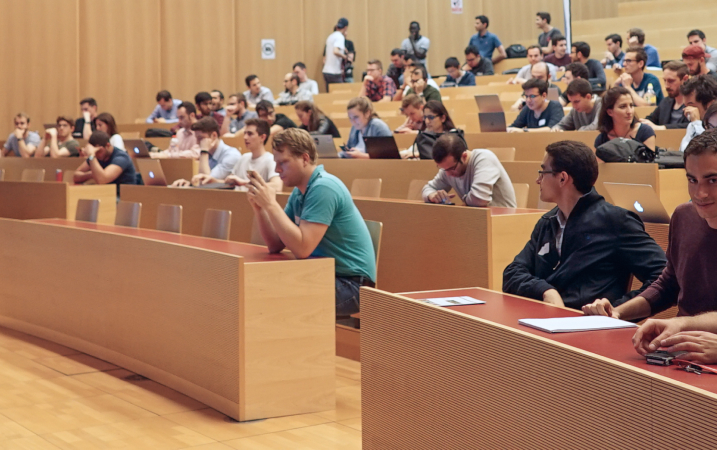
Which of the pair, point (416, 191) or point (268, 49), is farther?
point (268, 49)

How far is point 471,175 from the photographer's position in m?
4.07

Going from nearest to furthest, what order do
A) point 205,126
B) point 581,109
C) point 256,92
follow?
point 581,109
point 205,126
point 256,92

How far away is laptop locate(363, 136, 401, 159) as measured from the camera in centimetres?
562

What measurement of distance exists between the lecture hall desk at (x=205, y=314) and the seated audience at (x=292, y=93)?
6080 mm

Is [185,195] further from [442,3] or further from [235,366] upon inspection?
[442,3]

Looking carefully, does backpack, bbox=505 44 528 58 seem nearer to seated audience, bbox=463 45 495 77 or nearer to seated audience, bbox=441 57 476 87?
seated audience, bbox=463 45 495 77

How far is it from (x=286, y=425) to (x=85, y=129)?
6982mm

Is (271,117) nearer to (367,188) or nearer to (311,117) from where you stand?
(311,117)

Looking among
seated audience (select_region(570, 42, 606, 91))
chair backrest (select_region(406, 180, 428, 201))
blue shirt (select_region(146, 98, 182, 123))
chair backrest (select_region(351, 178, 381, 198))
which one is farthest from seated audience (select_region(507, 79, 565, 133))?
blue shirt (select_region(146, 98, 182, 123))

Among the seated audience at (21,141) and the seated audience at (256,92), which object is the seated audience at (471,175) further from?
the seated audience at (256,92)

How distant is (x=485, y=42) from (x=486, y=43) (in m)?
0.02

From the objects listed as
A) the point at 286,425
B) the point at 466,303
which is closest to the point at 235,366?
the point at 286,425

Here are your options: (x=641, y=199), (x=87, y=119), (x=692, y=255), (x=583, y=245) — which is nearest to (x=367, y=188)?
(x=641, y=199)

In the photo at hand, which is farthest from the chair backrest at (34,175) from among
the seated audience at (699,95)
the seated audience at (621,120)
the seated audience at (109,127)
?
the seated audience at (699,95)
